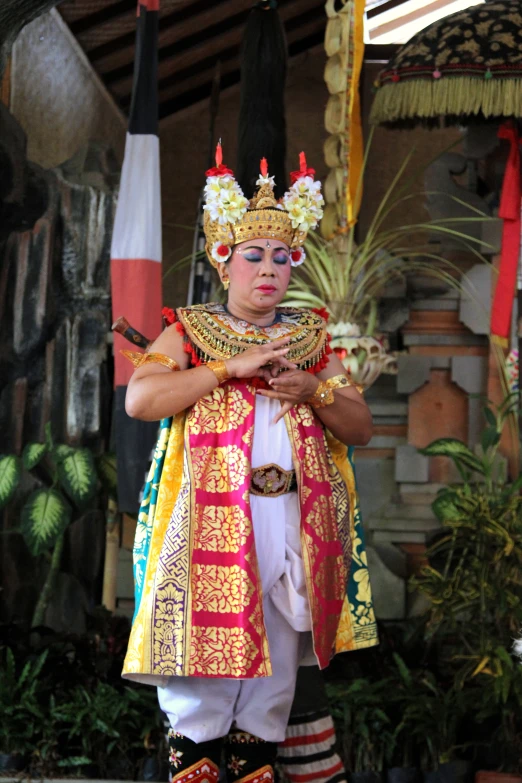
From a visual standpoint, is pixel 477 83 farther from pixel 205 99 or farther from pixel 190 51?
pixel 205 99

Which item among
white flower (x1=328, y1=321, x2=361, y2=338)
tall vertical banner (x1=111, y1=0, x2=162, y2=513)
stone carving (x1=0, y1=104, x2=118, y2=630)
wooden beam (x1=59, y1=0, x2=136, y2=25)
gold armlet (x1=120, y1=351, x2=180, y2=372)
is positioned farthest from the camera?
wooden beam (x1=59, y1=0, x2=136, y2=25)

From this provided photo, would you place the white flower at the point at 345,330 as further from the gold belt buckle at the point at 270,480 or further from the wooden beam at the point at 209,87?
the wooden beam at the point at 209,87

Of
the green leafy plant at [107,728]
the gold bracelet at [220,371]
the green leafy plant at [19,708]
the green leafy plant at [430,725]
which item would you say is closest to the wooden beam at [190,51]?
the green leafy plant at [19,708]

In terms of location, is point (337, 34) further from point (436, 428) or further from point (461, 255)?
point (436, 428)

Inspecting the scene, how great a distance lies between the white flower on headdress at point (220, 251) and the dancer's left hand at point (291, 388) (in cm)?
33

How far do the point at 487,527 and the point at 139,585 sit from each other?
5.09 ft

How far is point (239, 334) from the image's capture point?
270 cm

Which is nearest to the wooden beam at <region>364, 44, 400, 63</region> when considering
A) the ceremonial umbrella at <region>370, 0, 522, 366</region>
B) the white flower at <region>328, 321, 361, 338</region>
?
the ceremonial umbrella at <region>370, 0, 522, 366</region>

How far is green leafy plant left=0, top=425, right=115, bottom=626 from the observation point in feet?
14.0

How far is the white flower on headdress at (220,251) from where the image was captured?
2732 mm

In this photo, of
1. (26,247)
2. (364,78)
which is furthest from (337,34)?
(364,78)

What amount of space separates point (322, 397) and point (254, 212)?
45 centimetres

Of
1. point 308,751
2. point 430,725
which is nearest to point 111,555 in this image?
point 430,725

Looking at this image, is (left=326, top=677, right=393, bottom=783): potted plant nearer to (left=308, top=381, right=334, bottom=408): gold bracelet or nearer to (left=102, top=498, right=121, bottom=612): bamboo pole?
(left=102, top=498, right=121, bottom=612): bamboo pole
